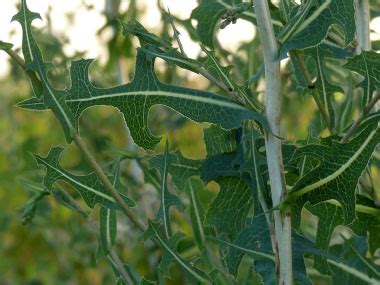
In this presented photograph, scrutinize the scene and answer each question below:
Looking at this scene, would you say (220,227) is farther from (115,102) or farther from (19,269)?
(19,269)

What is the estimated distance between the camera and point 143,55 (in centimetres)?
107

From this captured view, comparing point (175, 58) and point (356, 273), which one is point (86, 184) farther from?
point (356, 273)

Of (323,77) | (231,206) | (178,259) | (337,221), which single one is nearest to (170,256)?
(178,259)

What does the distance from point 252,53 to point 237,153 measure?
57 cm

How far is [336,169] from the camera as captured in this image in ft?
3.32

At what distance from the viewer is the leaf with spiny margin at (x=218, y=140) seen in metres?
1.23

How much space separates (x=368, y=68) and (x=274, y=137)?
182 mm

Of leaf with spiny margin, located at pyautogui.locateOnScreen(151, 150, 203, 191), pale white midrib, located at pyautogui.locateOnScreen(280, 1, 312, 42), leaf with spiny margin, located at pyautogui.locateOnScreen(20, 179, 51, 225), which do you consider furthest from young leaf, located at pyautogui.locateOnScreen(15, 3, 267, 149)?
leaf with spiny margin, located at pyautogui.locateOnScreen(20, 179, 51, 225)

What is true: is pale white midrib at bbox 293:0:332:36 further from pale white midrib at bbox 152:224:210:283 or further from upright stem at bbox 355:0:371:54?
pale white midrib at bbox 152:224:210:283

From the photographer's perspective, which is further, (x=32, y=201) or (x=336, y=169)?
(x=32, y=201)

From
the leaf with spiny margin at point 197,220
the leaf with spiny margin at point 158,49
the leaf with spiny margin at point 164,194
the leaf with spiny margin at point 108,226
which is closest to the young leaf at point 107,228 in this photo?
the leaf with spiny margin at point 108,226

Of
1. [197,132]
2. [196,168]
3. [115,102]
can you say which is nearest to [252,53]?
[196,168]

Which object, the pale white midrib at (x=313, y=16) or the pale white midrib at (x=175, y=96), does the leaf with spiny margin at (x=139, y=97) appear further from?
the pale white midrib at (x=313, y=16)

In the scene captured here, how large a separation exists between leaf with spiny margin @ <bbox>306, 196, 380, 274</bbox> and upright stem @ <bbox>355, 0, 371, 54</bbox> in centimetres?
25
